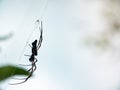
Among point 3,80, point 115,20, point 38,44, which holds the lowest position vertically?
point 3,80

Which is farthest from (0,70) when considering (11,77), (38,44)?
(38,44)

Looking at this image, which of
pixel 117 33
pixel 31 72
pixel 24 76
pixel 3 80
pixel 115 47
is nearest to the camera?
pixel 3 80

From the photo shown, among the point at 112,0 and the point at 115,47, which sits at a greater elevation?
the point at 112,0

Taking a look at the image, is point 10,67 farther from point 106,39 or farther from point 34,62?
point 106,39

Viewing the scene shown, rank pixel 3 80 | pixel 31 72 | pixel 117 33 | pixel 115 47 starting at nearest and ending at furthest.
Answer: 1. pixel 3 80
2. pixel 31 72
3. pixel 115 47
4. pixel 117 33

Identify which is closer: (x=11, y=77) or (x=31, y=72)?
(x=11, y=77)

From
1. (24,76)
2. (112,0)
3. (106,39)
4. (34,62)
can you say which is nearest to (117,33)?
(106,39)
